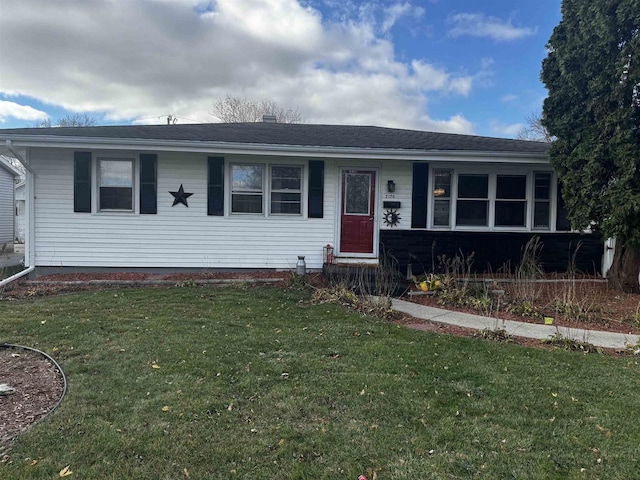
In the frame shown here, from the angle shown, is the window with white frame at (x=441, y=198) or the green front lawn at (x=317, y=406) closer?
the green front lawn at (x=317, y=406)

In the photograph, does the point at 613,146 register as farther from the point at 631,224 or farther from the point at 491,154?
the point at 491,154

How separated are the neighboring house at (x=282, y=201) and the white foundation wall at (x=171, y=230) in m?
0.02

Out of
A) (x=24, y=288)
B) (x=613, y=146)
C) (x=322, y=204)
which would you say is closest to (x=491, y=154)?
(x=613, y=146)

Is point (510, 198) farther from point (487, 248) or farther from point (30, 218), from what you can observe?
point (30, 218)

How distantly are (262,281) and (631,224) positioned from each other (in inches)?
257

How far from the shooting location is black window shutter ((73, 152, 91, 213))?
8117mm

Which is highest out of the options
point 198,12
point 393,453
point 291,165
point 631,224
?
point 198,12

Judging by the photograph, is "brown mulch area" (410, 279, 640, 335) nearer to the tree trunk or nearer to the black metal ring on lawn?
the tree trunk

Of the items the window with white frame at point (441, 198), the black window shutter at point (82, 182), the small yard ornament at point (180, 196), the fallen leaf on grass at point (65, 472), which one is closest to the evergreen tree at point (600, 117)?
the window with white frame at point (441, 198)

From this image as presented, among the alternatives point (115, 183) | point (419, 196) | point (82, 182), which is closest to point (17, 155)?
point (82, 182)

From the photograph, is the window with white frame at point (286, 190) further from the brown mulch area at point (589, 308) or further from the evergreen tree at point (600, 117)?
the evergreen tree at point (600, 117)

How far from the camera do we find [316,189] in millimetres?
8727

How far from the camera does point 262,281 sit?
8.02 m

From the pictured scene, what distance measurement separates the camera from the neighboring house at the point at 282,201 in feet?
26.8
